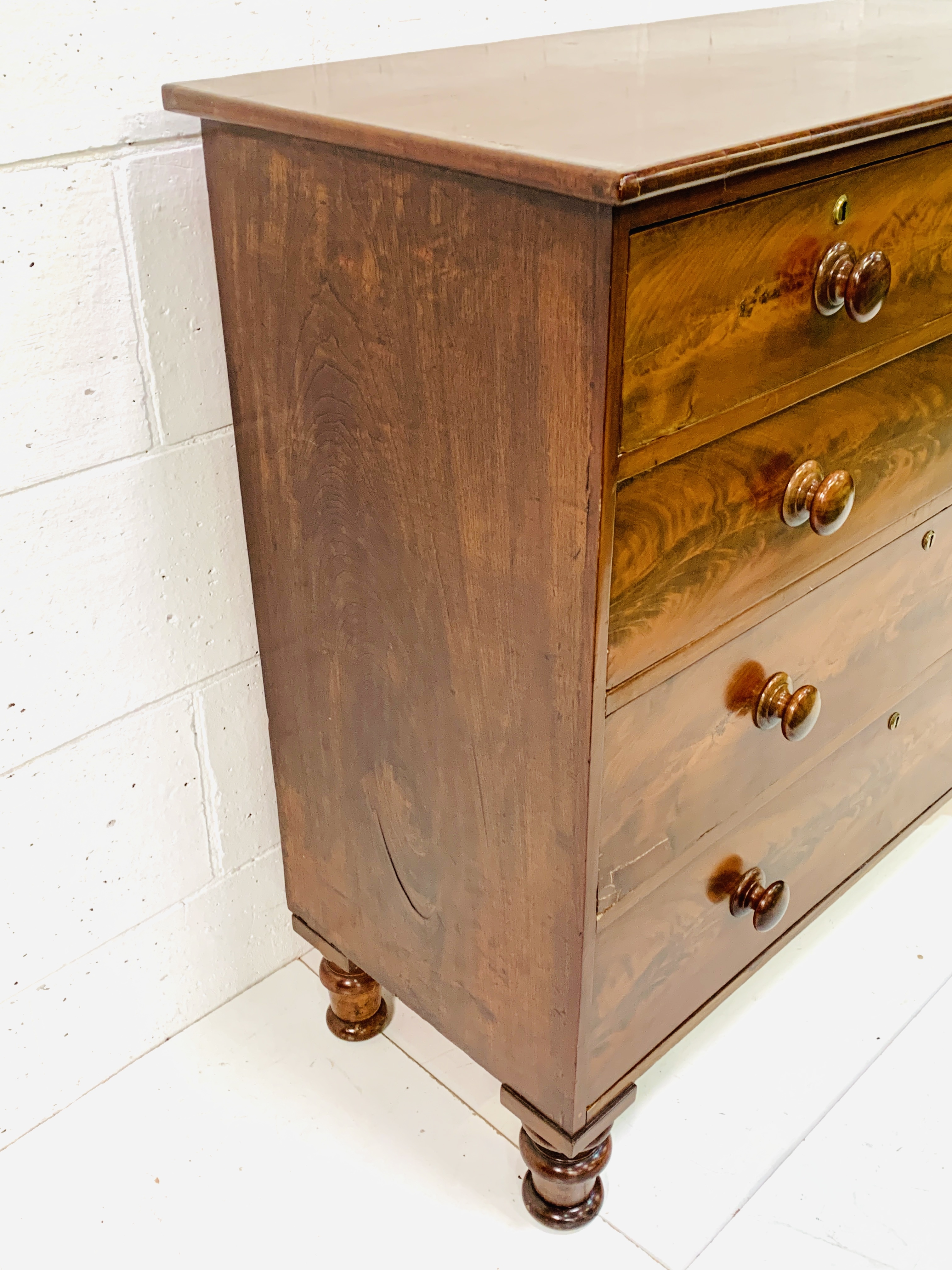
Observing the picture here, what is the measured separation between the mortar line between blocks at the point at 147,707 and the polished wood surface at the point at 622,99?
57 cm

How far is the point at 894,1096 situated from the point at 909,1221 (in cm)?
15

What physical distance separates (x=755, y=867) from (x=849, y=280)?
0.57 m

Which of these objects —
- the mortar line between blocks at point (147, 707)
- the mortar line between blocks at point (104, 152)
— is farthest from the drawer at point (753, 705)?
the mortar line between blocks at point (104, 152)

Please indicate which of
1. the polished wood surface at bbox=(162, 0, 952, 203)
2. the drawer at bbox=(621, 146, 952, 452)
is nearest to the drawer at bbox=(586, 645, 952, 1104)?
the drawer at bbox=(621, 146, 952, 452)

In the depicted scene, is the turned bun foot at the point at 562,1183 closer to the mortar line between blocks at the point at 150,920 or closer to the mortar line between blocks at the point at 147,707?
the mortar line between blocks at the point at 150,920

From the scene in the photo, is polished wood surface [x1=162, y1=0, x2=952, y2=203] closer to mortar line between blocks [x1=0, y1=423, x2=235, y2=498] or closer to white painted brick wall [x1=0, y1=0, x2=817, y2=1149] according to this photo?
white painted brick wall [x1=0, y1=0, x2=817, y2=1149]

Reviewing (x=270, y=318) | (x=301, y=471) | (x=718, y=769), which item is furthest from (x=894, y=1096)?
(x=270, y=318)

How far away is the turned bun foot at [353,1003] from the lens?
4.30 feet

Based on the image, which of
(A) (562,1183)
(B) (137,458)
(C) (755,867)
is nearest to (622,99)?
(B) (137,458)

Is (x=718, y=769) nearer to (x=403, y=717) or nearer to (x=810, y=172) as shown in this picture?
(x=403, y=717)

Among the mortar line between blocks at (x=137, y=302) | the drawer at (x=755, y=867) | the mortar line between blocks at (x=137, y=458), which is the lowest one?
the drawer at (x=755, y=867)

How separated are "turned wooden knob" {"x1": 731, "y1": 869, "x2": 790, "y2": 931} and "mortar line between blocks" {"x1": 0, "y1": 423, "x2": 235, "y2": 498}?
0.68 metres

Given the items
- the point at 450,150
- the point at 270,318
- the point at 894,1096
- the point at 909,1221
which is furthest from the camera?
the point at 894,1096

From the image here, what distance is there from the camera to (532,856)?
3.09 feet
